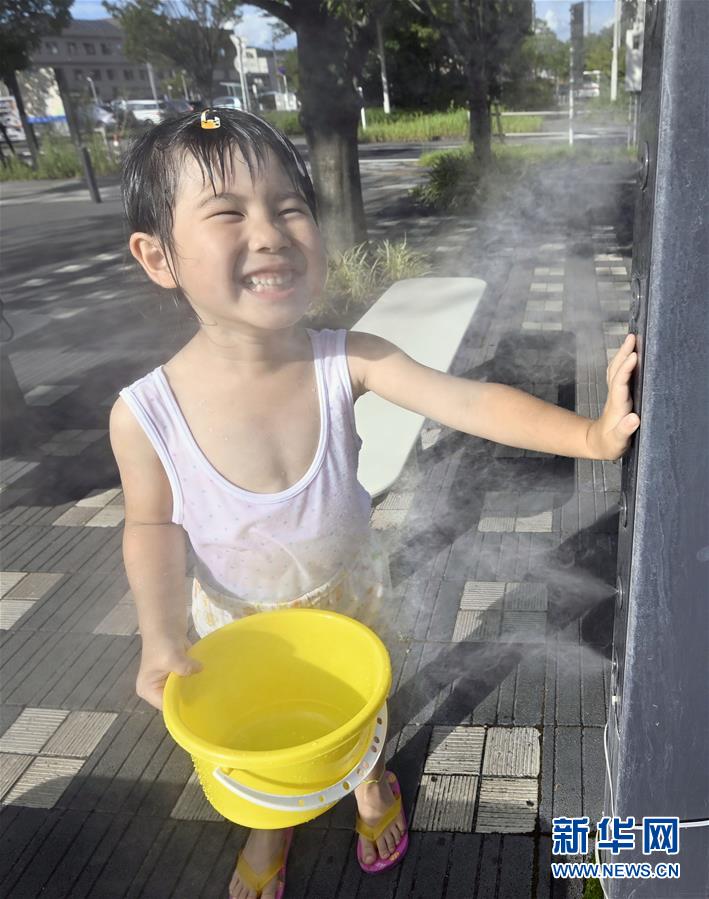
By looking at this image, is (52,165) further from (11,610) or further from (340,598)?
(340,598)

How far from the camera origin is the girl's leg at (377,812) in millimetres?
1594

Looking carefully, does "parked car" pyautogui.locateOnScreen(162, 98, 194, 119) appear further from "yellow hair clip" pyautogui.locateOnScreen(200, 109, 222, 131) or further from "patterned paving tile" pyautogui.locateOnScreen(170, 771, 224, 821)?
"patterned paving tile" pyautogui.locateOnScreen(170, 771, 224, 821)

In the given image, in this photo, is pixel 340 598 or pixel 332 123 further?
pixel 332 123

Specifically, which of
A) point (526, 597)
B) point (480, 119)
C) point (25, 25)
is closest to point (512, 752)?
point (526, 597)

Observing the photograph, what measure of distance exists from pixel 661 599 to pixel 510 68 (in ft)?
40.0

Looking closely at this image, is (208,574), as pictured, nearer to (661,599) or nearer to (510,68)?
(661,599)

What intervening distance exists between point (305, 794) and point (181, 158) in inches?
40.9

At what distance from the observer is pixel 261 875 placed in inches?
60.6

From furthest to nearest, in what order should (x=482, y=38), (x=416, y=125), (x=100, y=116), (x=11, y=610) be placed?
(x=100, y=116) < (x=416, y=125) < (x=482, y=38) < (x=11, y=610)

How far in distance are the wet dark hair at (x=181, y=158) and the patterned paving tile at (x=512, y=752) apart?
137 cm

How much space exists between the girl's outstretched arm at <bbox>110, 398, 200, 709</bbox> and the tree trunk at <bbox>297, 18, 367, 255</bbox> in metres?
4.97

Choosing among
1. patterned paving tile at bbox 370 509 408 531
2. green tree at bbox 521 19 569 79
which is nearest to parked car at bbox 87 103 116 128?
green tree at bbox 521 19 569 79

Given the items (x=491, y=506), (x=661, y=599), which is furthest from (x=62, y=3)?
(x=661, y=599)

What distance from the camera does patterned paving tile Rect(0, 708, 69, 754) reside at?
203 centimetres
